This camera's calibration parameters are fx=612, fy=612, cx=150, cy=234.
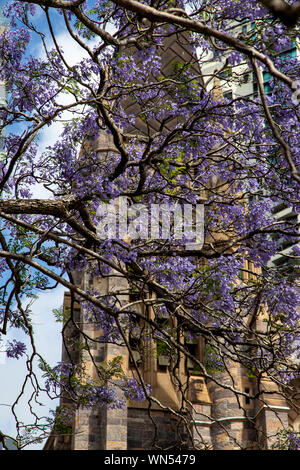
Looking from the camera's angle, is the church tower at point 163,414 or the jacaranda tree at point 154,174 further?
the church tower at point 163,414

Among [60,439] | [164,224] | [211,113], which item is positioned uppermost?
[211,113]

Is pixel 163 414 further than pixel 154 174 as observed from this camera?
Yes

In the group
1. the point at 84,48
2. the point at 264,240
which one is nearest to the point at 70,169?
the point at 84,48

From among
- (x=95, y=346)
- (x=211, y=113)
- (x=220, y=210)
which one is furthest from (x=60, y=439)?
(x=211, y=113)

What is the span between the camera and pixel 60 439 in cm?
2259

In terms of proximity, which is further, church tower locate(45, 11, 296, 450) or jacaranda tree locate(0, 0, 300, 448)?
church tower locate(45, 11, 296, 450)

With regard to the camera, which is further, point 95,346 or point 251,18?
point 95,346

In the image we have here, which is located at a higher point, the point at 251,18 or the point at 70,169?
the point at 251,18

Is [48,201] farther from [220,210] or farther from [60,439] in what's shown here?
[60,439]

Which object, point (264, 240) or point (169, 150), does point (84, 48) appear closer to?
point (169, 150)

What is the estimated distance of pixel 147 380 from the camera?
2230cm
